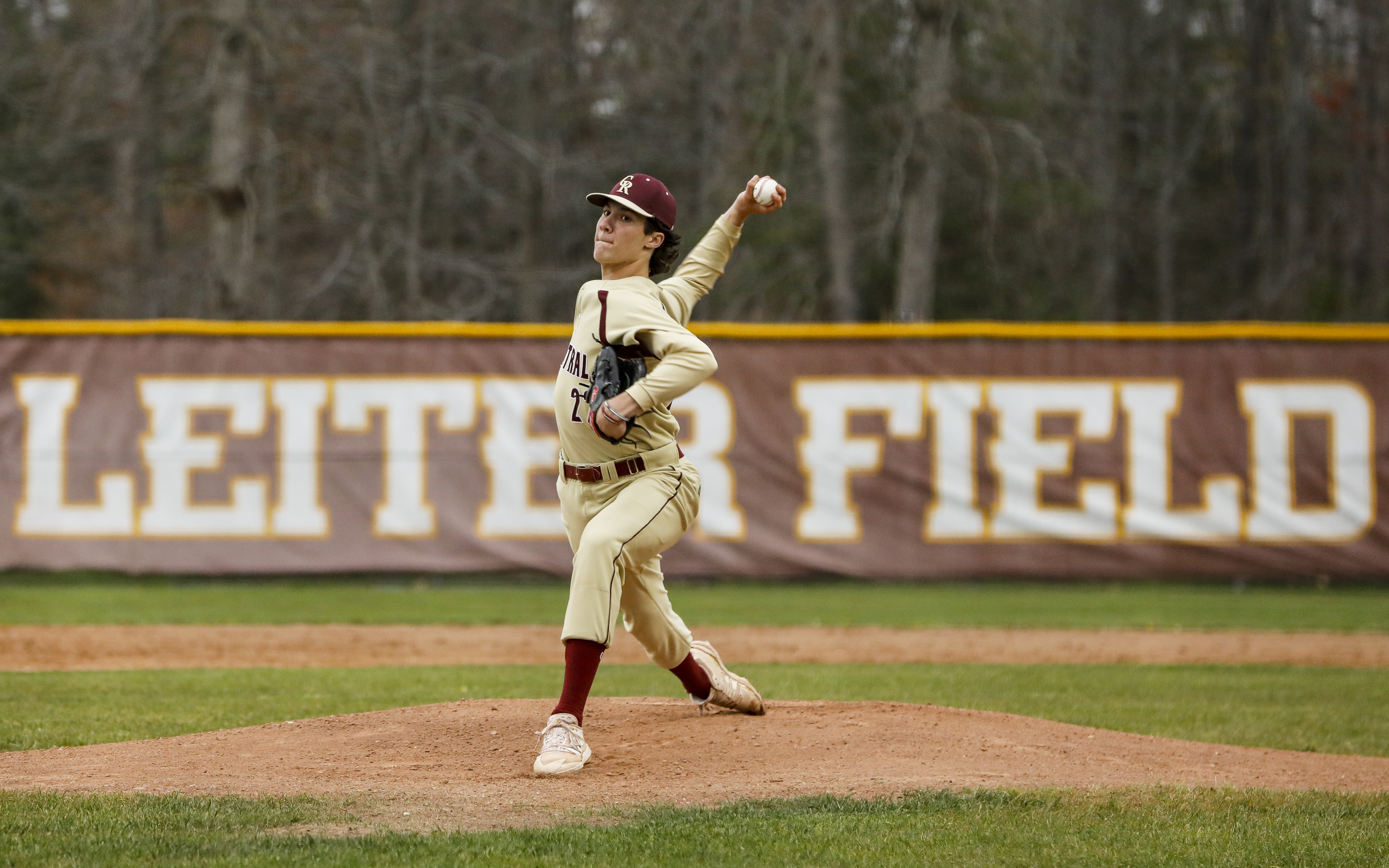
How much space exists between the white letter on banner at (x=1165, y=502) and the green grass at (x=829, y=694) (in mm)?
3852

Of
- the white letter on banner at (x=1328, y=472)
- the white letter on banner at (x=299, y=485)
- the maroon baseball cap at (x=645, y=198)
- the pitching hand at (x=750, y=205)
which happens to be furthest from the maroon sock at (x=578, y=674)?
the white letter on banner at (x=1328, y=472)

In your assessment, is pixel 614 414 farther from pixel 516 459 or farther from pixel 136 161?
pixel 136 161

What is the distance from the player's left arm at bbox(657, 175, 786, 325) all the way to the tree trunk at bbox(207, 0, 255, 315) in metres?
12.9

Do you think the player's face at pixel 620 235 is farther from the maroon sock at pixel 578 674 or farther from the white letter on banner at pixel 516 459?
the white letter on banner at pixel 516 459

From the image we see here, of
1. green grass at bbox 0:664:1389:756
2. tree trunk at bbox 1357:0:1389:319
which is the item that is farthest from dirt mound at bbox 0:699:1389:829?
tree trunk at bbox 1357:0:1389:319

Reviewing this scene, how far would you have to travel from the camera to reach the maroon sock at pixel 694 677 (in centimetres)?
566

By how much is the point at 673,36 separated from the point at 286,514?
1273 centimetres

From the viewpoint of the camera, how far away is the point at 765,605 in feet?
38.6

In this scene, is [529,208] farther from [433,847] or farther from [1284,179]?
[433,847]

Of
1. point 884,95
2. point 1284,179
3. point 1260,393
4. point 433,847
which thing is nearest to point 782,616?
point 1260,393

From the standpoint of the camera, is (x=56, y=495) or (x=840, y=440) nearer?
(x=56, y=495)

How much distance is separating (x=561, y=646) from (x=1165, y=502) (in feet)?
19.1

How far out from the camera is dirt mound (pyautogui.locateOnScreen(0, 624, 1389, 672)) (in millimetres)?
8953

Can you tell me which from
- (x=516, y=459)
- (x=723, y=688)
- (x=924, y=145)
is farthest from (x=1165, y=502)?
(x=723, y=688)
